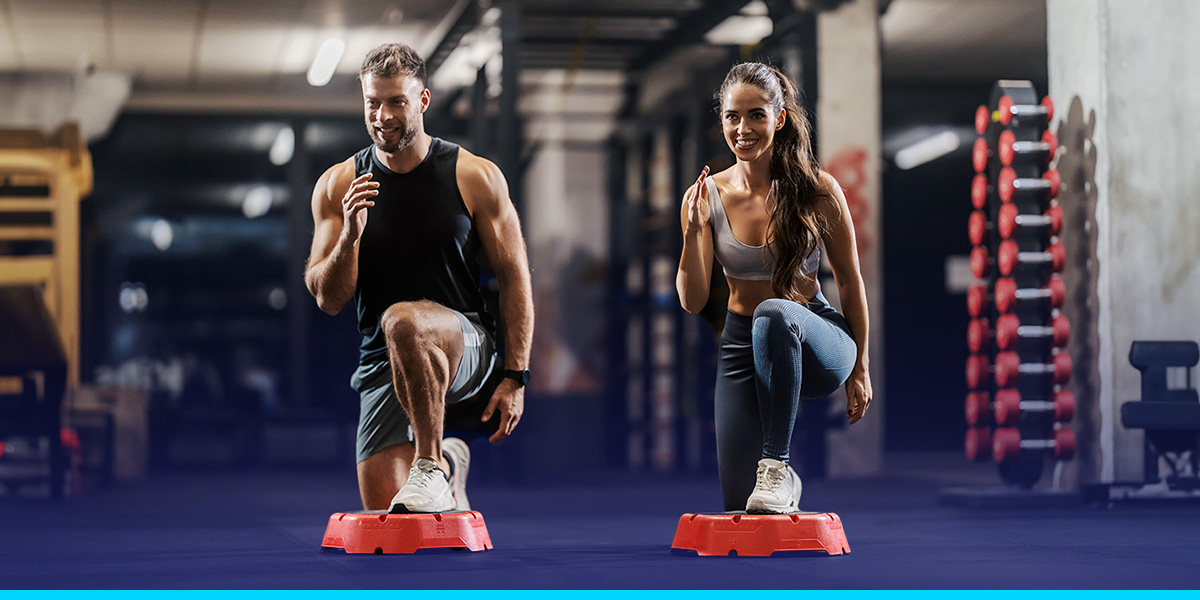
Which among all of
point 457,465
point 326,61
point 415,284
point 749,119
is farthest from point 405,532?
point 326,61

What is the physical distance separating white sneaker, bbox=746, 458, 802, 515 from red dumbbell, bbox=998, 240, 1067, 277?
3457 millimetres

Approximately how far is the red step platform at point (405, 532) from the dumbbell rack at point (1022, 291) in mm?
3764

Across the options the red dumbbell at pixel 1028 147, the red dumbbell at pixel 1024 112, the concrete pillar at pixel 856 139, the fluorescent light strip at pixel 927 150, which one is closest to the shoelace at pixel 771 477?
the red dumbbell at pixel 1028 147

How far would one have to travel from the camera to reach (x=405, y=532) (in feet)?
10.3

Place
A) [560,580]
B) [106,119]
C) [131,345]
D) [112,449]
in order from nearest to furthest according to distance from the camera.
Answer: [560,580] < [112,449] < [106,119] < [131,345]

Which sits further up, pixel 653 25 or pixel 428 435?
pixel 653 25

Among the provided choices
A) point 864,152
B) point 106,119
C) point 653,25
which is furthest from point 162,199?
point 864,152

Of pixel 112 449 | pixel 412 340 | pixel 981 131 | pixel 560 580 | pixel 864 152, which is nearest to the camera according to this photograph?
pixel 560 580

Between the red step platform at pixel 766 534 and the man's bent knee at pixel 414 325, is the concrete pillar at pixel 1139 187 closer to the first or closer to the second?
A: the red step platform at pixel 766 534

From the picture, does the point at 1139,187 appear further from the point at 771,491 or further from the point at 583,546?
the point at 771,491

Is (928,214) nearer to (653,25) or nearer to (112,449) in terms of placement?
(653,25)

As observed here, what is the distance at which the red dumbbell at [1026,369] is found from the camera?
20.4ft

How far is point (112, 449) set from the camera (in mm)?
8430

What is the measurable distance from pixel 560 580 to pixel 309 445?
438 inches
